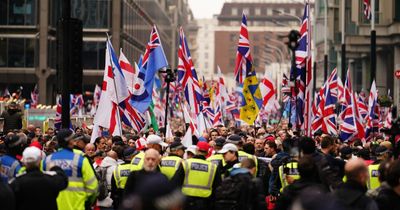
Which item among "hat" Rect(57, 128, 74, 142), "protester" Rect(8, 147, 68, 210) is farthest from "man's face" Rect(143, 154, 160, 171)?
"protester" Rect(8, 147, 68, 210)

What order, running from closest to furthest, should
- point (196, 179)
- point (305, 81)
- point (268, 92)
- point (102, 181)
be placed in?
point (196, 179) → point (102, 181) → point (305, 81) → point (268, 92)

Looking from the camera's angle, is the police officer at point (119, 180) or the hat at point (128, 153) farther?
the hat at point (128, 153)

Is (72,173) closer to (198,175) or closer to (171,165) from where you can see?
(198,175)

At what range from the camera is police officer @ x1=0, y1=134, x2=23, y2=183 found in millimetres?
11602

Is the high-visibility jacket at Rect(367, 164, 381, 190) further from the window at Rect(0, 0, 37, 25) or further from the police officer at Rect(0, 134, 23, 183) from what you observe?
the window at Rect(0, 0, 37, 25)

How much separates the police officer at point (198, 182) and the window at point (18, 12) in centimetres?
5966

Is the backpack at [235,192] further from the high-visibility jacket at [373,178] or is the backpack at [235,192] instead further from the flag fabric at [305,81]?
the flag fabric at [305,81]

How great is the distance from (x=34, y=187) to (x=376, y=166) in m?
5.05

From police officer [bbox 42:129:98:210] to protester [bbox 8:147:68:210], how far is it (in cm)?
121

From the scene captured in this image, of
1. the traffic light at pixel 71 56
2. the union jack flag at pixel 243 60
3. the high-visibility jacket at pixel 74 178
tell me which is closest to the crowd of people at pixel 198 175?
the high-visibility jacket at pixel 74 178

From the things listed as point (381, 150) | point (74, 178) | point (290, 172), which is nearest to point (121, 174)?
point (290, 172)

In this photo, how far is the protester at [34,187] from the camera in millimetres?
10250

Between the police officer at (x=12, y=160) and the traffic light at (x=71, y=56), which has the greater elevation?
the traffic light at (x=71, y=56)

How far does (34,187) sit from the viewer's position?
10.3 metres
